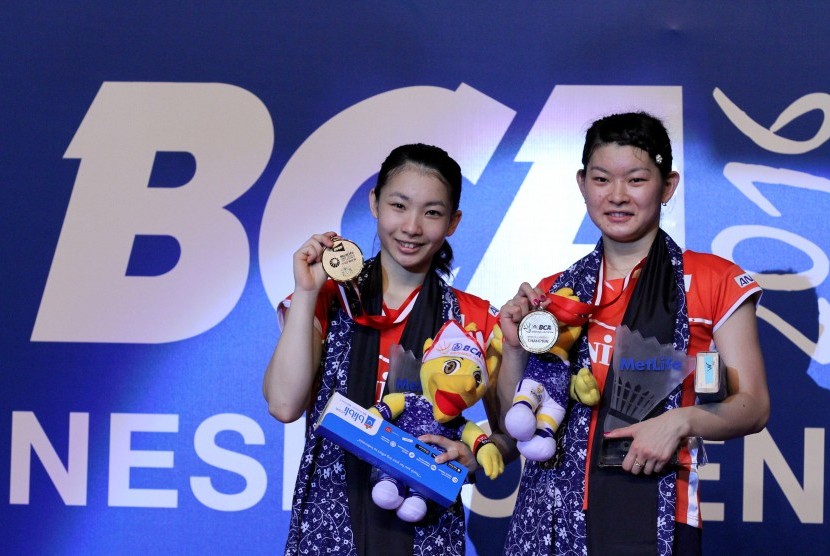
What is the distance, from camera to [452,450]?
2.01m

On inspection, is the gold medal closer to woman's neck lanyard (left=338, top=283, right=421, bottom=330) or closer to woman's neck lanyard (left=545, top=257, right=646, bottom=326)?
woman's neck lanyard (left=338, top=283, right=421, bottom=330)

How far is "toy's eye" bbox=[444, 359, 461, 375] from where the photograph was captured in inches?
79.4

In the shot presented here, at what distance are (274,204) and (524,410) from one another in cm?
161

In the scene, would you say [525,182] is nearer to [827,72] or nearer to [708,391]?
[827,72]

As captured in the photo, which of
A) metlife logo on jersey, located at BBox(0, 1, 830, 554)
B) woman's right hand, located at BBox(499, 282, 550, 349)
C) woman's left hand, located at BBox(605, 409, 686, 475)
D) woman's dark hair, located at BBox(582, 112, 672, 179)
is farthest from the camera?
metlife logo on jersey, located at BBox(0, 1, 830, 554)

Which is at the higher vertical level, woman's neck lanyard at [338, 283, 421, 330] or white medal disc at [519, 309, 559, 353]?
woman's neck lanyard at [338, 283, 421, 330]

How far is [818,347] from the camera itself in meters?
3.16

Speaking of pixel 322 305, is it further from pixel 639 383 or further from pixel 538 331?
pixel 639 383

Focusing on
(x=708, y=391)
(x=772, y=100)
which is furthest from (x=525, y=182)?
(x=708, y=391)

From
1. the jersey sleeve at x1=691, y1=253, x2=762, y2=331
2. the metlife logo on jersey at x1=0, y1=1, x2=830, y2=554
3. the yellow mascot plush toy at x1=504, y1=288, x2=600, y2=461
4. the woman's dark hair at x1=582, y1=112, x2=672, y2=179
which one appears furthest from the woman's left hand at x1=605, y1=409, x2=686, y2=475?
the metlife logo on jersey at x1=0, y1=1, x2=830, y2=554

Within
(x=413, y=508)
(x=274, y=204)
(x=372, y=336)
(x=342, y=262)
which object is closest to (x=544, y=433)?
(x=413, y=508)

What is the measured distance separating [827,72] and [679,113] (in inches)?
18.7

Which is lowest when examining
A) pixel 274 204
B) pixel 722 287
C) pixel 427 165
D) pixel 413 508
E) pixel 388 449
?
pixel 413 508

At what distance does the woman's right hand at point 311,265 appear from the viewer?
2109mm
